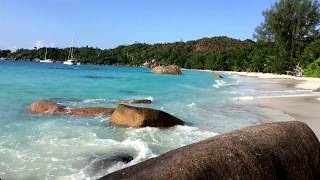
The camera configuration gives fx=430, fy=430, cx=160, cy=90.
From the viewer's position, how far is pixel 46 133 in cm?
1235

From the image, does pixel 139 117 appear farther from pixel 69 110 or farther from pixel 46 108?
pixel 46 108

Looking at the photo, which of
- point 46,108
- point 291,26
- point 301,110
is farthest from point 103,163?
point 291,26

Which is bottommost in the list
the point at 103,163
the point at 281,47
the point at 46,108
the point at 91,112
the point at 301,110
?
the point at 46,108

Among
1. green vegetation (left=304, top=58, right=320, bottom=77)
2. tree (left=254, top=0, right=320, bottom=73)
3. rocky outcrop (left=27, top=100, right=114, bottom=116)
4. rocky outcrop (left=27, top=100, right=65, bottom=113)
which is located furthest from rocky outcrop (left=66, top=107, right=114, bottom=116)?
tree (left=254, top=0, right=320, bottom=73)

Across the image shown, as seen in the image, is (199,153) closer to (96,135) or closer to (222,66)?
(96,135)

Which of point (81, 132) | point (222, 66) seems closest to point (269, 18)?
point (222, 66)

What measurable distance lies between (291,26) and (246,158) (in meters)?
82.2

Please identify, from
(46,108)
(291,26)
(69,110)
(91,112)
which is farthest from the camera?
(291,26)

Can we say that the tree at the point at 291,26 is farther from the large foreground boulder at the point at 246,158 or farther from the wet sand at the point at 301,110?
the large foreground boulder at the point at 246,158

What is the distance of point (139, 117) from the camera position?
506 inches

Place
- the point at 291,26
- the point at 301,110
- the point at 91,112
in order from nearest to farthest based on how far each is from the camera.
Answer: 1. the point at 91,112
2. the point at 301,110
3. the point at 291,26

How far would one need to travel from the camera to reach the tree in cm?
7994

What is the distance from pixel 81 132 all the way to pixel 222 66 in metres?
111

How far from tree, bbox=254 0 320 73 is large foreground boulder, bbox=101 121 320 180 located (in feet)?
250
